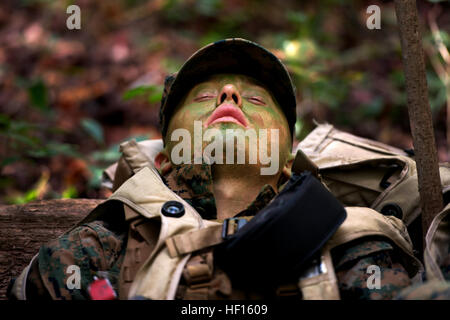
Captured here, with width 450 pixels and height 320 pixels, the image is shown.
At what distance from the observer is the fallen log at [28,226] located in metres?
3.05

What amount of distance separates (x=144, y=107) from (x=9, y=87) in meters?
2.23

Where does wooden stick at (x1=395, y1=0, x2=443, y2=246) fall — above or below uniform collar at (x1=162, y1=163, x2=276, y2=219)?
above

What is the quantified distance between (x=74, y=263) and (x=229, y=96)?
128cm

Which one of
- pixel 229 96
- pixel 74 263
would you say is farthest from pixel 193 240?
pixel 229 96

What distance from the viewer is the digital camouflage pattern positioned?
223 cm

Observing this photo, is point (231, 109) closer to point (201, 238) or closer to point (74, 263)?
point (201, 238)

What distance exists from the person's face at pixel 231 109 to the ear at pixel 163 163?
10 cm

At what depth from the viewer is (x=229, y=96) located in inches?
114

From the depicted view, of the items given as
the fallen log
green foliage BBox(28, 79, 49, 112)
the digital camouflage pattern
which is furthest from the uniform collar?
green foliage BBox(28, 79, 49, 112)

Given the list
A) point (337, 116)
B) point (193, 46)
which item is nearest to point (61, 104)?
point (193, 46)

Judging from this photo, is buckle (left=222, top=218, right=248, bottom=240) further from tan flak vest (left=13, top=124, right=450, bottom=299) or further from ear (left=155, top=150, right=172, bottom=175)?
ear (left=155, top=150, right=172, bottom=175)

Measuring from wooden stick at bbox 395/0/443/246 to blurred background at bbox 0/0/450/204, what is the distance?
107 inches

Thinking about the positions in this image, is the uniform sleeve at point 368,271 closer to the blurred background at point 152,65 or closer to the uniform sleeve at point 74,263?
the uniform sleeve at point 74,263

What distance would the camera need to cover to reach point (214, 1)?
392 inches
